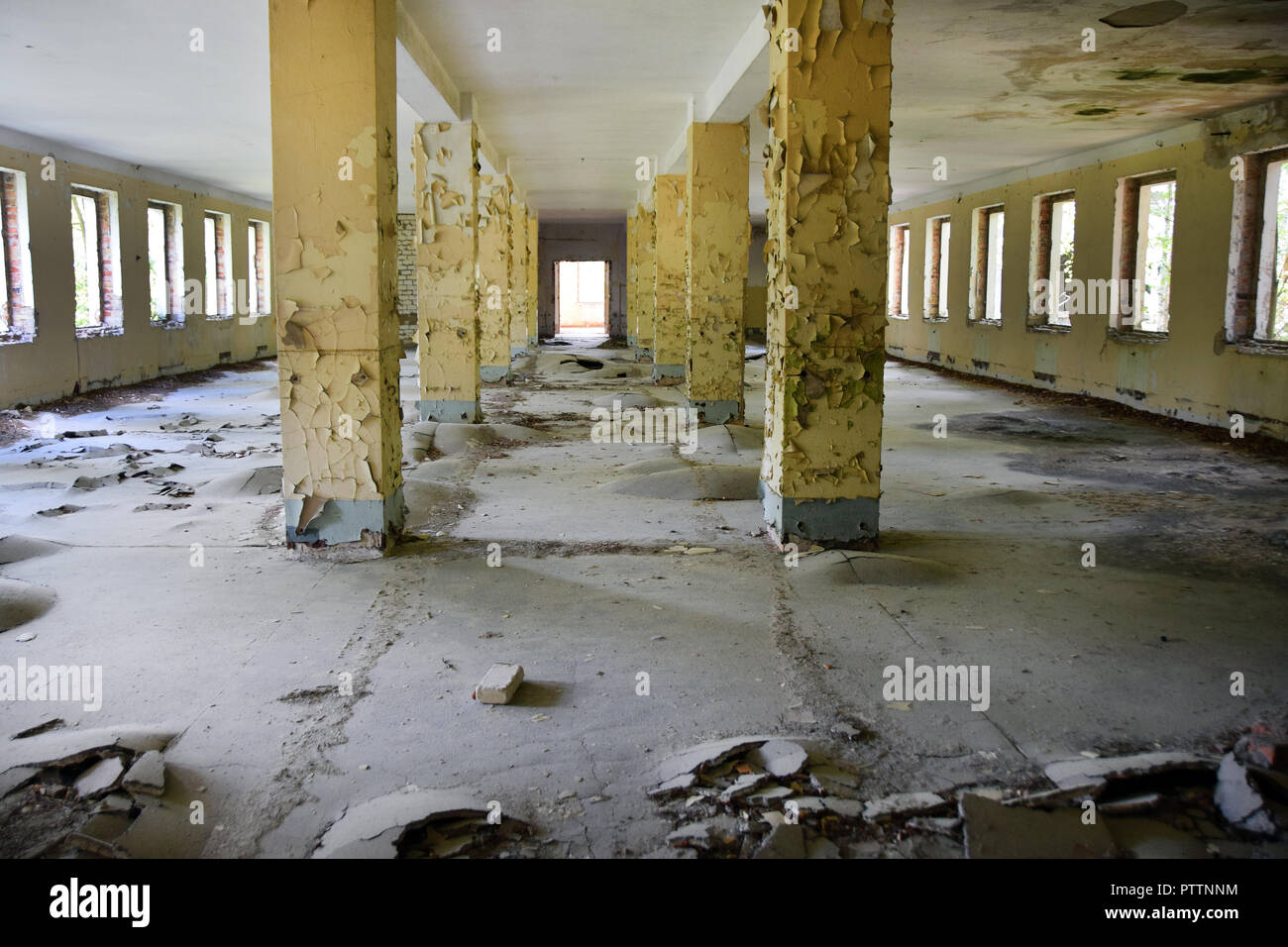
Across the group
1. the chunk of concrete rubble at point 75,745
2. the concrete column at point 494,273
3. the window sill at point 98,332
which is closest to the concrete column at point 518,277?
the concrete column at point 494,273

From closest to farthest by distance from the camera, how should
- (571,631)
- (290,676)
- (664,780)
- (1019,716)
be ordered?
(664,780)
(1019,716)
(290,676)
(571,631)

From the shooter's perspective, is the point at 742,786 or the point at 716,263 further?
the point at 716,263

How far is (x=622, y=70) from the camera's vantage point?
9.20 meters

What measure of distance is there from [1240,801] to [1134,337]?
36.0 ft

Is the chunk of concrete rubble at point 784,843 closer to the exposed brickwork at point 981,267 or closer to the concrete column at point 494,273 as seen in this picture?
the concrete column at point 494,273

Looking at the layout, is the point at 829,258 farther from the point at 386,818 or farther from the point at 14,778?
the point at 14,778

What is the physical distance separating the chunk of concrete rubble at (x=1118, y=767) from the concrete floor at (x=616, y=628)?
87mm

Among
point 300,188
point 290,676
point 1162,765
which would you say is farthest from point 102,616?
point 1162,765

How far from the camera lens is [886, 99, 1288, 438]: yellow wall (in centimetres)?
1028

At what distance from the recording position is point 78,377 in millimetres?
13438

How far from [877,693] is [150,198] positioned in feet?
51.3

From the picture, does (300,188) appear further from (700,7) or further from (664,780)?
(664,780)

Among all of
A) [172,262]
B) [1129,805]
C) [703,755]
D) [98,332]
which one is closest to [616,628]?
[703,755]
